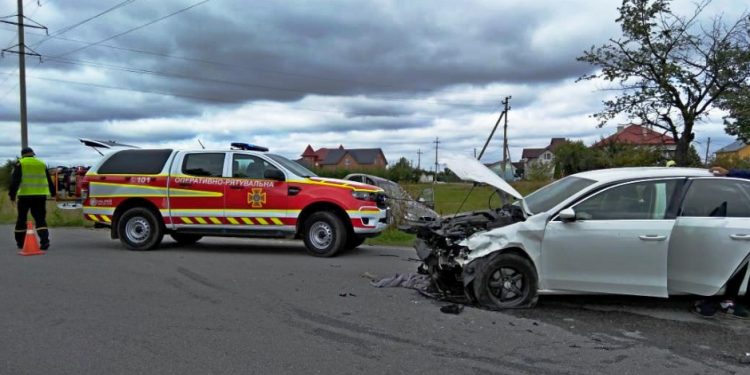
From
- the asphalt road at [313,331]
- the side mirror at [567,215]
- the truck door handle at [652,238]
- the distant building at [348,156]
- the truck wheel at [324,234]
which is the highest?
the distant building at [348,156]

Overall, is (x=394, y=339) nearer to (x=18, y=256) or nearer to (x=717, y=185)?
(x=717, y=185)

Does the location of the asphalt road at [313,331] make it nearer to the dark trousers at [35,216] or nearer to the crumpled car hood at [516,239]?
the crumpled car hood at [516,239]

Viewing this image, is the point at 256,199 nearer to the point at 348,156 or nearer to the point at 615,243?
the point at 615,243

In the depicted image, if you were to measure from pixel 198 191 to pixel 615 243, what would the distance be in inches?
275

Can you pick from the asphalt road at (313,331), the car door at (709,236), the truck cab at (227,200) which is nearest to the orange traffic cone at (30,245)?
the truck cab at (227,200)

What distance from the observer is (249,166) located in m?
9.09

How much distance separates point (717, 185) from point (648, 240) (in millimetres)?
1072

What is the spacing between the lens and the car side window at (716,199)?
5.10 m

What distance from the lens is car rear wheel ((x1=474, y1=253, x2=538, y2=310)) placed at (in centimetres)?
521

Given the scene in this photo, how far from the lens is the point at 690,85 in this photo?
17.9 m

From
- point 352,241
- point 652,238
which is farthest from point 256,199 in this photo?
point 652,238

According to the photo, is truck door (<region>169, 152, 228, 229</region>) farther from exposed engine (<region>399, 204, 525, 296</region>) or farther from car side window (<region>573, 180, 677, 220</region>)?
car side window (<region>573, 180, 677, 220</region>)

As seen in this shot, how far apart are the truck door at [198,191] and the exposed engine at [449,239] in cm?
435

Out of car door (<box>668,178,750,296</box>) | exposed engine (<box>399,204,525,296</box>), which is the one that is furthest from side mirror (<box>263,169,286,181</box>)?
car door (<box>668,178,750,296</box>)
